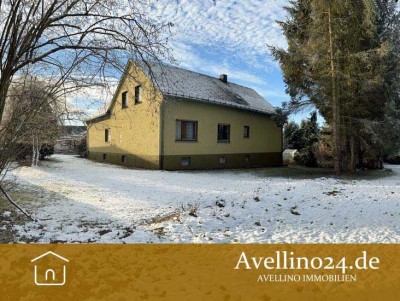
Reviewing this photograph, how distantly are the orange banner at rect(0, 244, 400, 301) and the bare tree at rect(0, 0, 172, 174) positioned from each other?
118 inches

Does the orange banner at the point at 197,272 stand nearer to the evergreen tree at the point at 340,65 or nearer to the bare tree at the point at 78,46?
the bare tree at the point at 78,46

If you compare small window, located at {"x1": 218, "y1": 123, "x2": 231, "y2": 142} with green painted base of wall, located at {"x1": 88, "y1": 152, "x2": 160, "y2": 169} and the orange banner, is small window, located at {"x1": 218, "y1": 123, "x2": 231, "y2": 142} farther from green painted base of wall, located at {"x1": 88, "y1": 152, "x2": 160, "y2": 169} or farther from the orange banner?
the orange banner

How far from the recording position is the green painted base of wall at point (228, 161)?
17938 millimetres

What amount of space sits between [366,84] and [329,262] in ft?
42.8

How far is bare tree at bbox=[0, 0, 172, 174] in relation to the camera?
5824 mm

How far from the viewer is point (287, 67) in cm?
1745

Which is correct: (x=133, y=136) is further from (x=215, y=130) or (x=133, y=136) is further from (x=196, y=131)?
(x=215, y=130)

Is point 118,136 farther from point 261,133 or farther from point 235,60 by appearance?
point 235,60

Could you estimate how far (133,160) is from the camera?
20312mm

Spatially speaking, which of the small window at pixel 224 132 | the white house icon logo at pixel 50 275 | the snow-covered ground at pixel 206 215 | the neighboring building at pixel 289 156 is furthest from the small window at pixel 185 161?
A: the white house icon logo at pixel 50 275

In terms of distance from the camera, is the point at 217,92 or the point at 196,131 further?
the point at 217,92

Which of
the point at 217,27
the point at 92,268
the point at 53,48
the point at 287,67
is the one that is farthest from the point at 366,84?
the point at 92,268

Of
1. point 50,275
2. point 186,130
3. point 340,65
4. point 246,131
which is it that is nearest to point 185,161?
point 186,130

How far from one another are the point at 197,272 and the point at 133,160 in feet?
54.5
